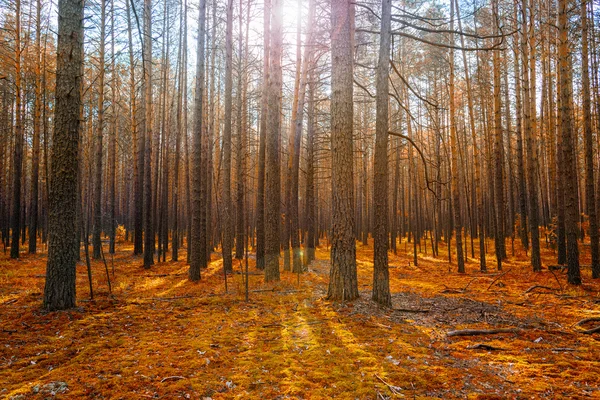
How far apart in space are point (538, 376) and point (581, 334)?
2.05 meters

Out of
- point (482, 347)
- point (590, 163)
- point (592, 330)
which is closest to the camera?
point (482, 347)

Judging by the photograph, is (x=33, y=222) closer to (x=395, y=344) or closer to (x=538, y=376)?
(x=395, y=344)

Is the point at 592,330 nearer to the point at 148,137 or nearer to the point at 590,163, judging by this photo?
the point at 590,163

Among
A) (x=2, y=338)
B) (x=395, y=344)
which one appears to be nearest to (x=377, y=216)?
(x=395, y=344)

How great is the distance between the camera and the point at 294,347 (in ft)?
13.3

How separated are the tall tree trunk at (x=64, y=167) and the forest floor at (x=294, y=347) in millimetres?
549

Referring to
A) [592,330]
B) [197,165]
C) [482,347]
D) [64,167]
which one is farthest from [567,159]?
[64,167]

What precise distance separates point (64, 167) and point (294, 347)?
4.95 metres

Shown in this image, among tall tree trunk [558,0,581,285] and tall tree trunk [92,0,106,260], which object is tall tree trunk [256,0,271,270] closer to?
tall tree trunk [92,0,106,260]

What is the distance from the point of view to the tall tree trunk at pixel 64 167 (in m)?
5.41

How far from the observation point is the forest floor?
294 cm

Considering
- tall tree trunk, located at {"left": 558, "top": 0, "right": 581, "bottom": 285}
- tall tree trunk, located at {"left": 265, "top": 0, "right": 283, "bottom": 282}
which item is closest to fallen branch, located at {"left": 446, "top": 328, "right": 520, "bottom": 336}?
tall tree trunk, located at {"left": 558, "top": 0, "right": 581, "bottom": 285}

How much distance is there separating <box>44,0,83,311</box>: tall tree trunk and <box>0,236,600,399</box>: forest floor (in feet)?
1.80

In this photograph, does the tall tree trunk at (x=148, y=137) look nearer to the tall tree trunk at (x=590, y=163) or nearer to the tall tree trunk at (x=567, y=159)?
the tall tree trunk at (x=567, y=159)
